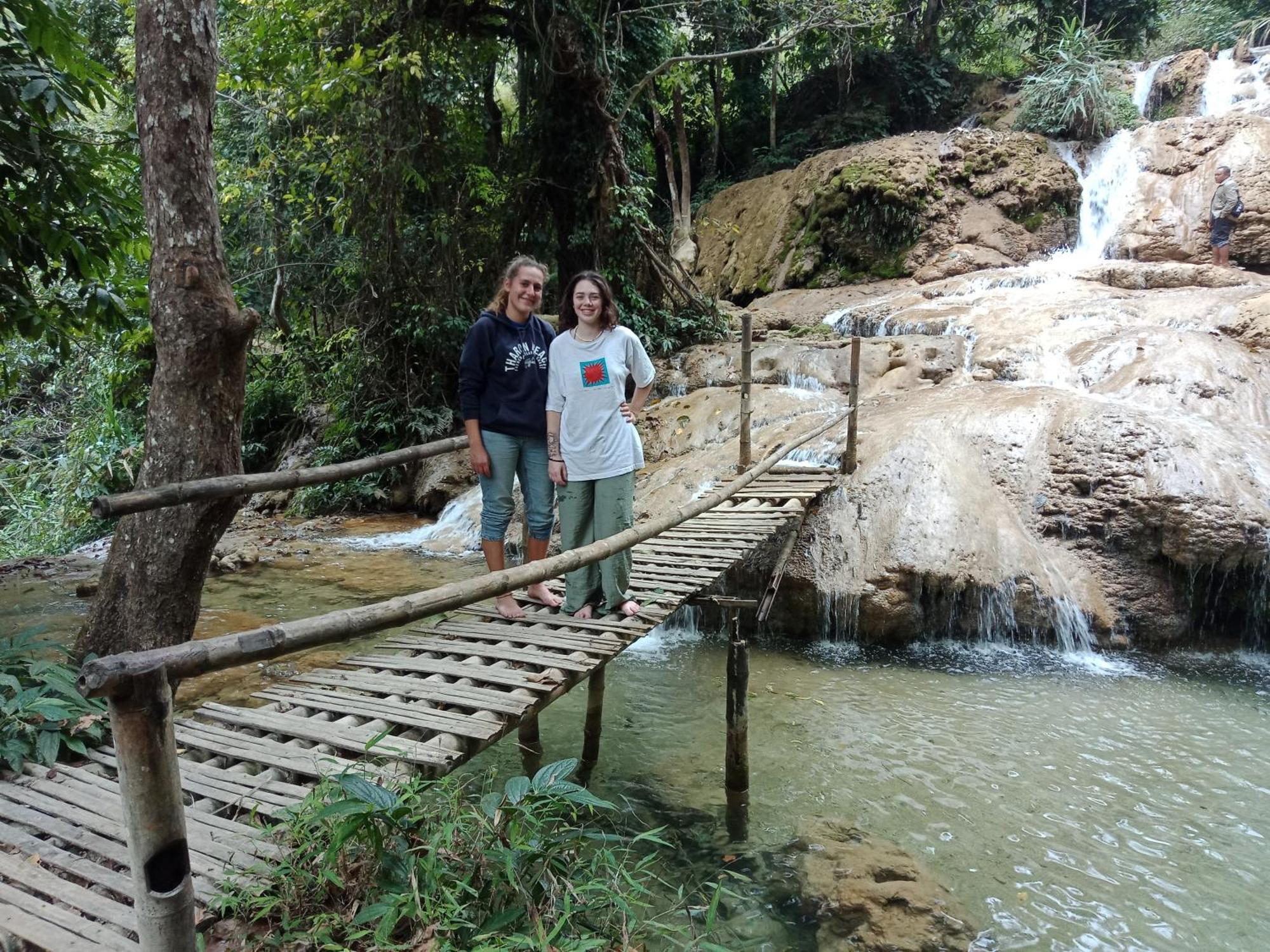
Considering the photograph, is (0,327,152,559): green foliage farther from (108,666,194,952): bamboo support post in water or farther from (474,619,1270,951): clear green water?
(108,666,194,952): bamboo support post in water

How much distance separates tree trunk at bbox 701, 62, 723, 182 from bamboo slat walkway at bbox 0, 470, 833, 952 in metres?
15.4

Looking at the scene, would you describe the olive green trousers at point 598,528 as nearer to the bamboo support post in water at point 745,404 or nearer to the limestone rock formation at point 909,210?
the bamboo support post in water at point 745,404

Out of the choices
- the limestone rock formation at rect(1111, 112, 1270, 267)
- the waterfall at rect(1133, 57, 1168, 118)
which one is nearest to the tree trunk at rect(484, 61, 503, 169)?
the limestone rock formation at rect(1111, 112, 1270, 267)

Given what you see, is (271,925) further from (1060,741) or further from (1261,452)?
(1261,452)

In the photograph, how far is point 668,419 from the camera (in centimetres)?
877

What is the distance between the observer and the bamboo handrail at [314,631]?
136 centimetres

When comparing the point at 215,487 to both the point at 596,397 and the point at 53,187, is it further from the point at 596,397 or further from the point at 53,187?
the point at 53,187

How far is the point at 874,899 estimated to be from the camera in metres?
3.05

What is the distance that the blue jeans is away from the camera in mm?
3711

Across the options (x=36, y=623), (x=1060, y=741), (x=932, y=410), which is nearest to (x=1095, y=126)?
(x=932, y=410)

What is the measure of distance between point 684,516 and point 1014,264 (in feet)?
33.7

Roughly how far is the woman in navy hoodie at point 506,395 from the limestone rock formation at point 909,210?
29.4ft

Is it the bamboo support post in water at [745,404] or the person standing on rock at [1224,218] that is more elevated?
the person standing on rock at [1224,218]

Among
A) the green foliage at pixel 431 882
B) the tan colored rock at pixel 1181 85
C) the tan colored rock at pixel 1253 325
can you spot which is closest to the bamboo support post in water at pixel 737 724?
the green foliage at pixel 431 882
